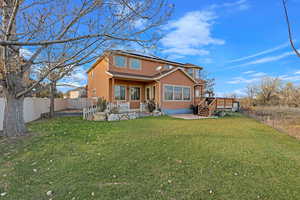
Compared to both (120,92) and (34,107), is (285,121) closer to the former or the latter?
(120,92)

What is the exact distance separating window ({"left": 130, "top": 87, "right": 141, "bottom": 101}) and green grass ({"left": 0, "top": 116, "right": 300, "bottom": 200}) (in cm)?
1000

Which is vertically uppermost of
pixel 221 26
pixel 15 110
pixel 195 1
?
pixel 221 26

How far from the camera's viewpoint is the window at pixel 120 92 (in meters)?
13.9

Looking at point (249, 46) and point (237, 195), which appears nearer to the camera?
point (237, 195)

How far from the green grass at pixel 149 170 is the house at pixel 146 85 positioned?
28.2ft

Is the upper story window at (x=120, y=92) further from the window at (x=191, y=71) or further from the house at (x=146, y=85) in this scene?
the window at (x=191, y=71)

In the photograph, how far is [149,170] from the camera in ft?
9.92

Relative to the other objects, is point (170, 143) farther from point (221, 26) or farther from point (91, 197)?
point (221, 26)

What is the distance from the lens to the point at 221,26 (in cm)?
1126

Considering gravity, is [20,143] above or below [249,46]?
below

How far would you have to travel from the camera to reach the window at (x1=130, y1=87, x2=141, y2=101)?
48.2 feet

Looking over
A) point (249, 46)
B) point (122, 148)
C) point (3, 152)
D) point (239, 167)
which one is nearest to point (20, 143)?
point (3, 152)

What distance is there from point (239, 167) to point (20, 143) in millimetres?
6525

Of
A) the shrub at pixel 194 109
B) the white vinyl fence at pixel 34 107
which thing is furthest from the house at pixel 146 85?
the white vinyl fence at pixel 34 107
